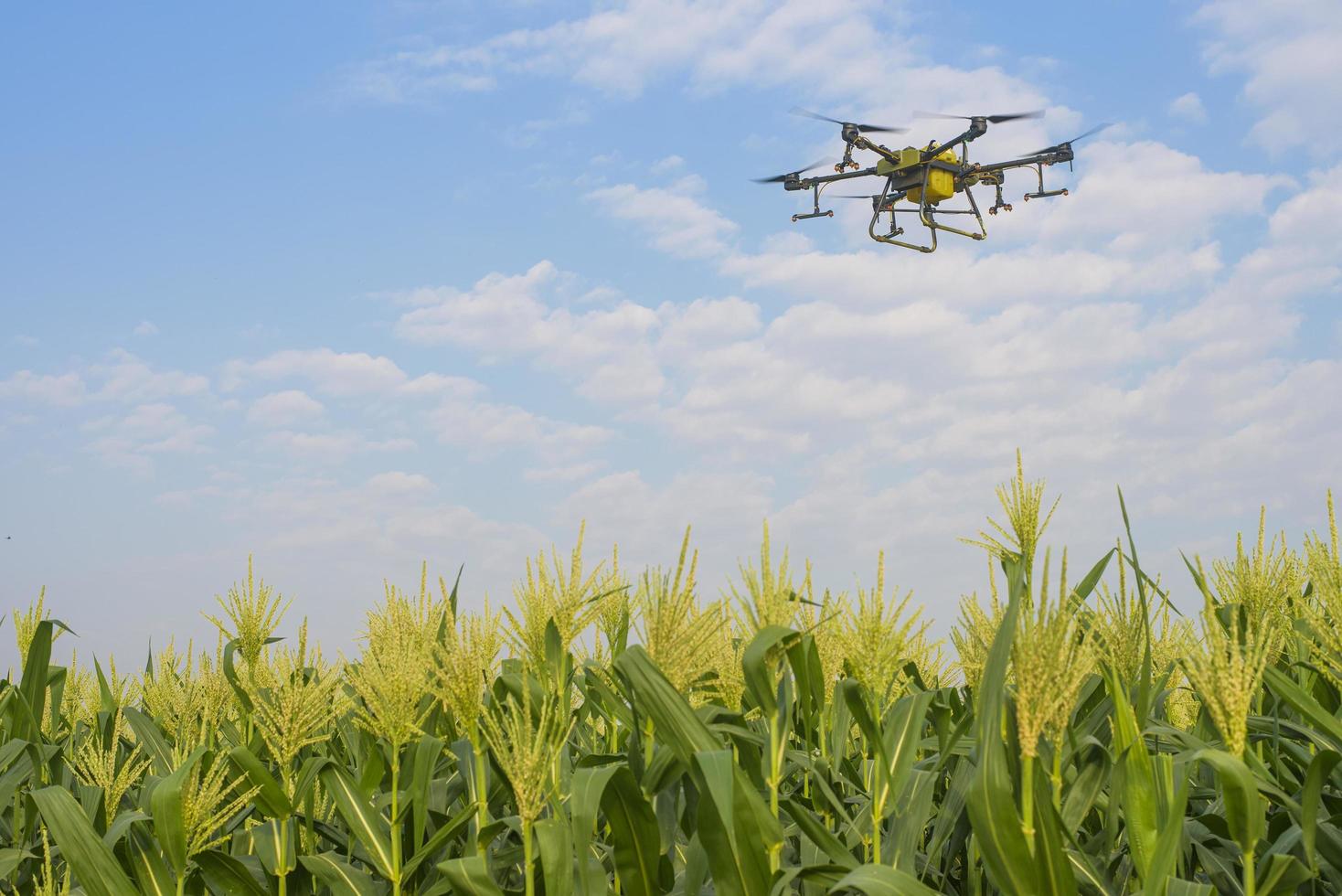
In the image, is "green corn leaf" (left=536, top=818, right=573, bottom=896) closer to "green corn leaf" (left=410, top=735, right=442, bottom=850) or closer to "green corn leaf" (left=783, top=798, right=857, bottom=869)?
"green corn leaf" (left=783, top=798, right=857, bottom=869)

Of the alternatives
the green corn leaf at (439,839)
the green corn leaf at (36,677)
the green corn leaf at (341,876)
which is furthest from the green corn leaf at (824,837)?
the green corn leaf at (36,677)

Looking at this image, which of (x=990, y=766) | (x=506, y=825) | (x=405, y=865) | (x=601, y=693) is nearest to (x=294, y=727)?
(x=405, y=865)

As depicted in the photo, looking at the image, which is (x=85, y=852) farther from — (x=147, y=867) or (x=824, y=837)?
(x=824, y=837)

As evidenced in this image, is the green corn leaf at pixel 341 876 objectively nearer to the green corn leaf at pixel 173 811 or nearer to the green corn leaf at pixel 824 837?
the green corn leaf at pixel 173 811

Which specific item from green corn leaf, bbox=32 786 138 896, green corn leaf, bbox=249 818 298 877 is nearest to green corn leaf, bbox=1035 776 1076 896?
green corn leaf, bbox=249 818 298 877

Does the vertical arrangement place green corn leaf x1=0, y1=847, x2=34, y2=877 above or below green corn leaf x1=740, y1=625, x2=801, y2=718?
below

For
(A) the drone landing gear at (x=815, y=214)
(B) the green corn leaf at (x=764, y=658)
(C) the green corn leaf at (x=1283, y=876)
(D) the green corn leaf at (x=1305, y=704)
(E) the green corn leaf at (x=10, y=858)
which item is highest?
(A) the drone landing gear at (x=815, y=214)

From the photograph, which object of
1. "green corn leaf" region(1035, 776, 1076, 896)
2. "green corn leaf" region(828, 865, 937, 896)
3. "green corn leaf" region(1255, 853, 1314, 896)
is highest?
"green corn leaf" region(1035, 776, 1076, 896)
